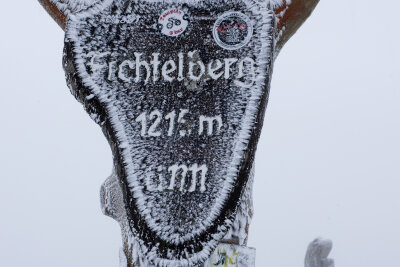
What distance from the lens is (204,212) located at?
202 centimetres

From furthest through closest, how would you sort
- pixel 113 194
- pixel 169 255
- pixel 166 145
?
1. pixel 113 194
2. pixel 166 145
3. pixel 169 255

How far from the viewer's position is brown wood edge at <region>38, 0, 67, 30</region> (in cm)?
247

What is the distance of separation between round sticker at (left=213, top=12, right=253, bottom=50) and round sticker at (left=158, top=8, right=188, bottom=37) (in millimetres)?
142

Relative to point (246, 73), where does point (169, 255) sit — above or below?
below

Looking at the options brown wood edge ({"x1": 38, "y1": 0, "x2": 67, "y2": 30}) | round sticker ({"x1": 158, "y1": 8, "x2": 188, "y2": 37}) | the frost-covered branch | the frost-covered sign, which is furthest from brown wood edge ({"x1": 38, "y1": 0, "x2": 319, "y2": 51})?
the frost-covered branch

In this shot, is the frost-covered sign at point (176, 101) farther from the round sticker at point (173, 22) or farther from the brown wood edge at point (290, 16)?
the brown wood edge at point (290, 16)

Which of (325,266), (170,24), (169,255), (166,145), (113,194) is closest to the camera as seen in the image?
(169,255)

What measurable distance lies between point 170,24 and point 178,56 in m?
0.15

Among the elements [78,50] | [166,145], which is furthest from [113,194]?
[78,50]

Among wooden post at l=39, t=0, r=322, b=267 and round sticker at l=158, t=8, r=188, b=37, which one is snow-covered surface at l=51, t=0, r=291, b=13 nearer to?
wooden post at l=39, t=0, r=322, b=267

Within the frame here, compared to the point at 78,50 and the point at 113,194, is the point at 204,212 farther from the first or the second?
the point at 78,50

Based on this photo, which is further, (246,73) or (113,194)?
(113,194)

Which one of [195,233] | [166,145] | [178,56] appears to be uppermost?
[178,56]

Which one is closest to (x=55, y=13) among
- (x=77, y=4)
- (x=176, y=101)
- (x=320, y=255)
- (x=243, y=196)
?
(x=77, y=4)
